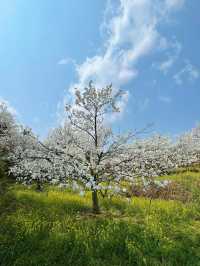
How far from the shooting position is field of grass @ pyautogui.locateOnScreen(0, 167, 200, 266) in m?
6.78

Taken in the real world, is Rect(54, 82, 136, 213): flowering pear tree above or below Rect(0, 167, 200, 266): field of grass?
above

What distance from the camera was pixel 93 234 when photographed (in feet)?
25.3

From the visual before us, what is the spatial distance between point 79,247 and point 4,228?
2521 millimetres

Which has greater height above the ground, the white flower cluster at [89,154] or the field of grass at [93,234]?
the white flower cluster at [89,154]

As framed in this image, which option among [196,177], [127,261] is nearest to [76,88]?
[127,261]

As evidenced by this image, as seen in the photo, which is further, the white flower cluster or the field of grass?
the white flower cluster

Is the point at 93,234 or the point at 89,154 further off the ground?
the point at 89,154

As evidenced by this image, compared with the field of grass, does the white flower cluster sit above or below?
above

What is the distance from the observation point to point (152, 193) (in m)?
14.5

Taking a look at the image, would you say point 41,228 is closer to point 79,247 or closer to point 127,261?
point 79,247

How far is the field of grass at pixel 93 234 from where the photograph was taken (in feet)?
22.2

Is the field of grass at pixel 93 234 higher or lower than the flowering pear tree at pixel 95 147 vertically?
lower

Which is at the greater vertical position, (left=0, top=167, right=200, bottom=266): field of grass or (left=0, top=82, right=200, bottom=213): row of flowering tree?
(left=0, top=82, right=200, bottom=213): row of flowering tree

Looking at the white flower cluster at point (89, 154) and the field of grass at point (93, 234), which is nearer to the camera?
the field of grass at point (93, 234)
